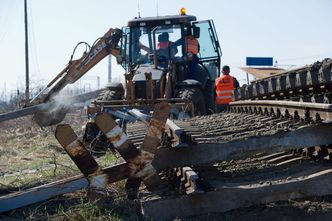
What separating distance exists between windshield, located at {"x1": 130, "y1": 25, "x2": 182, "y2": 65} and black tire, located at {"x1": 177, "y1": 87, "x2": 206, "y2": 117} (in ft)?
3.69

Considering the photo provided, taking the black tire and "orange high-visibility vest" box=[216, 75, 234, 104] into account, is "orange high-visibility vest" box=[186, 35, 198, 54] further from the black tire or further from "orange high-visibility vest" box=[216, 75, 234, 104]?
the black tire

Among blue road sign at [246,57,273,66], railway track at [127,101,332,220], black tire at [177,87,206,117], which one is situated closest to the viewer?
railway track at [127,101,332,220]

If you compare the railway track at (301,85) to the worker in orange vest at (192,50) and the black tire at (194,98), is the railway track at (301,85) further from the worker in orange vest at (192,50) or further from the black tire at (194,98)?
the worker in orange vest at (192,50)

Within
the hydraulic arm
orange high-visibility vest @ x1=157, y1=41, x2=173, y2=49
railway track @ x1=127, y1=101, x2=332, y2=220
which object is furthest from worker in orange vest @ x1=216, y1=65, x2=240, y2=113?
railway track @ x1=127, y1=101, x2=332, y2=220

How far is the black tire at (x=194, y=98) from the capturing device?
1080 cm

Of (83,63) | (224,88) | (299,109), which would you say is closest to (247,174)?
(299,109)

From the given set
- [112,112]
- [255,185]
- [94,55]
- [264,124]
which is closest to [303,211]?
[255,185]

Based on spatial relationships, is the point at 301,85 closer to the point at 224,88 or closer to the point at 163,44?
the point at 224,88

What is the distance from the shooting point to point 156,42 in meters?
12.0

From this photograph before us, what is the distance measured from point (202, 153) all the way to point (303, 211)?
3.57ft

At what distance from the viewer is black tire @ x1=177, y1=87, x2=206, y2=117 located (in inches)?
425

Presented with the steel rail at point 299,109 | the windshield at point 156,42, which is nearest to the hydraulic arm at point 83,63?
the windshield at point 156,42

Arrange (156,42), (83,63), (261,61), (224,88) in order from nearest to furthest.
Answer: (224,88) → (156,42) → (83,63) → (261,61)

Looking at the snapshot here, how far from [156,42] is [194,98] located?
5.86 feet
